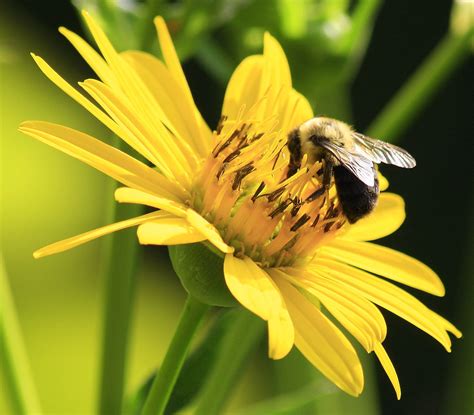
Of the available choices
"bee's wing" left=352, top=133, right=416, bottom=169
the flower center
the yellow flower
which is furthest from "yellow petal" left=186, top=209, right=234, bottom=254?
"bee's wing" left=352, top=133, right=416, bottom=169

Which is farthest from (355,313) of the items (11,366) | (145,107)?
(11,366)

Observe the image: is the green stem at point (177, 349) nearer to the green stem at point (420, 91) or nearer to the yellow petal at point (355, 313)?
the yellow petal at point (355, 313)

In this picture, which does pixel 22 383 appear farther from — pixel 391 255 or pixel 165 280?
pixel 165 280

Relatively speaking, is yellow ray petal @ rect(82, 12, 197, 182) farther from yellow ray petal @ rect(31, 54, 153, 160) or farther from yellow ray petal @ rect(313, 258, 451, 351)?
yellow ray petal @ rect(313, 258, 451, 351)

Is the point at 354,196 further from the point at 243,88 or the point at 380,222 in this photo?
the point at 243,88

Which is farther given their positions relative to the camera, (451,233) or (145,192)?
(451,233)

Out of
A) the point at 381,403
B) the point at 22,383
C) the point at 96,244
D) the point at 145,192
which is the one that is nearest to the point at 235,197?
the point at 145,192

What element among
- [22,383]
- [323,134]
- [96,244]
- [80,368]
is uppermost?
[323,134]
